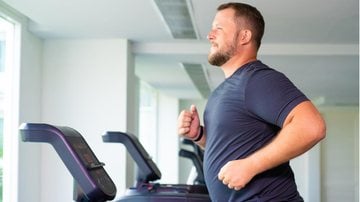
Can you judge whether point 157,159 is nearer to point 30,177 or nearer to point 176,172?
point 176,172

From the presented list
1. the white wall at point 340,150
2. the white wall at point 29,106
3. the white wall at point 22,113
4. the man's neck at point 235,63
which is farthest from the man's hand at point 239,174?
the white wall at point 340,150

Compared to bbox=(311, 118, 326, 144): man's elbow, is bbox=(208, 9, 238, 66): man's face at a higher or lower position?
higher

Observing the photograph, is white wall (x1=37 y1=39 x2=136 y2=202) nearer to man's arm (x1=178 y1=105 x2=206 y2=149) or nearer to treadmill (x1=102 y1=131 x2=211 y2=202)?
treadmill (x1=102 y1=131 x2=211 y2=202)

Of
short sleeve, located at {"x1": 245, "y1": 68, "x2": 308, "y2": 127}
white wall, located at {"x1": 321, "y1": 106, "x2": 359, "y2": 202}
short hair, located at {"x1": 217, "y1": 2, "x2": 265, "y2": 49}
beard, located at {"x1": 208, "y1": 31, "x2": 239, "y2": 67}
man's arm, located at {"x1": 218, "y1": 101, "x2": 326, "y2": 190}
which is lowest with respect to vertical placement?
white wall, located at {"x1": 321, "y1": 106, "x2": 359, "y2": 202}

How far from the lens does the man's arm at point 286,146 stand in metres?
1.12

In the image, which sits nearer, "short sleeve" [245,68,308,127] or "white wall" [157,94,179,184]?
"short sleeve" [245,68,308,127]

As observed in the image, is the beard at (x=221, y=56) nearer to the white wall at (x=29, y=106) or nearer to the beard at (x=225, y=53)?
the beard at (x=225, y=53)

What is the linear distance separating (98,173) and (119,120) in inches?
105

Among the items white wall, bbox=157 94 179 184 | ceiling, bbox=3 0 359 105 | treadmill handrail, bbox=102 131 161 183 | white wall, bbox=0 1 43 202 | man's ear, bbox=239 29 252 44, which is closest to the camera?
man's ear, bbox=239 29 252 44

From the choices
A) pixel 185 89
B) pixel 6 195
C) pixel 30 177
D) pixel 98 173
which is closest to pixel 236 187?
pixel 98 173

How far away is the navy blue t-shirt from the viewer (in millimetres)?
1204

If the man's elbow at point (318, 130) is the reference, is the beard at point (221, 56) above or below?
above

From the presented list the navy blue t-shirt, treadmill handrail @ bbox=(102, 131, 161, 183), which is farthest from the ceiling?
the navy blue t-shirt

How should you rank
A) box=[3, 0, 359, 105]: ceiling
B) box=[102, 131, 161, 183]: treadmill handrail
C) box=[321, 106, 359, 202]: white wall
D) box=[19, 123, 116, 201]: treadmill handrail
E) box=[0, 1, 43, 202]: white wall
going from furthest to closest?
box=[321, 106, 359, 202]: white wall < box=[0, 1, 43, 202]: white wall < box=[3, 0, 359, 105]: ceiling < box=[102, 131, 161, 183]: treadmill handrail < box=[19, 123, 116, 201]: treadmill handrail
